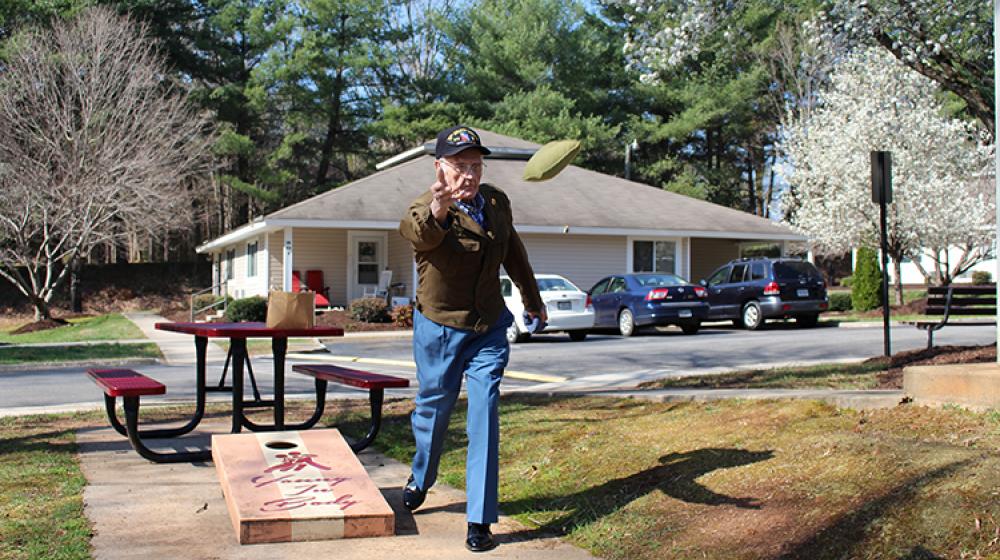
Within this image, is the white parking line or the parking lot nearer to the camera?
the parking lot

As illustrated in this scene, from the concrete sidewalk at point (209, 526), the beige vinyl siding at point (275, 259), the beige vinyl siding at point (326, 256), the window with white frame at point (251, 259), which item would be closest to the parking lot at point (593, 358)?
the concrete sidewalk at point (209, 526)

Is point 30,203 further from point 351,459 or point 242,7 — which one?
point 351,459

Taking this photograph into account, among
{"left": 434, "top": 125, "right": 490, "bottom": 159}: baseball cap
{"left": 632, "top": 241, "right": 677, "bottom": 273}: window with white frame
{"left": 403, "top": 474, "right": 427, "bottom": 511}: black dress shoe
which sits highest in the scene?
{"left": 632, "top": 241, "right": 677, "bottom": 273}: window with white frame

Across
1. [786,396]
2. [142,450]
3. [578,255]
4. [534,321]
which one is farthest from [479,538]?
[578,255]

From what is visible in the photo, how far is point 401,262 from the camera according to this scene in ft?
95.8

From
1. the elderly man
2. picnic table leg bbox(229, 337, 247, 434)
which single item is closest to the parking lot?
picnic table leg bbox(229, 337, 247, 434)

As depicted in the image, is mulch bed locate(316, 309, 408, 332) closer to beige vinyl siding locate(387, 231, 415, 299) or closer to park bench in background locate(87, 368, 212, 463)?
beige vinyl siding locate(387, 231, 415, 299)

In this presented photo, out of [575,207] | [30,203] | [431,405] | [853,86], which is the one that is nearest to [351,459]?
[431,405]

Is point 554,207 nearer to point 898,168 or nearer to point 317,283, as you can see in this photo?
point 317,283

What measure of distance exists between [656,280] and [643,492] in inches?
698

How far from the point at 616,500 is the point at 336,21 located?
43587 mm

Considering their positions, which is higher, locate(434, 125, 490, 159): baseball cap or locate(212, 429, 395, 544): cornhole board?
locate(434, 125, 490, 159): baseball cap

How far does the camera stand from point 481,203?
505 cm

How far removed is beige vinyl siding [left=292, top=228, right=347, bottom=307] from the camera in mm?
29647
